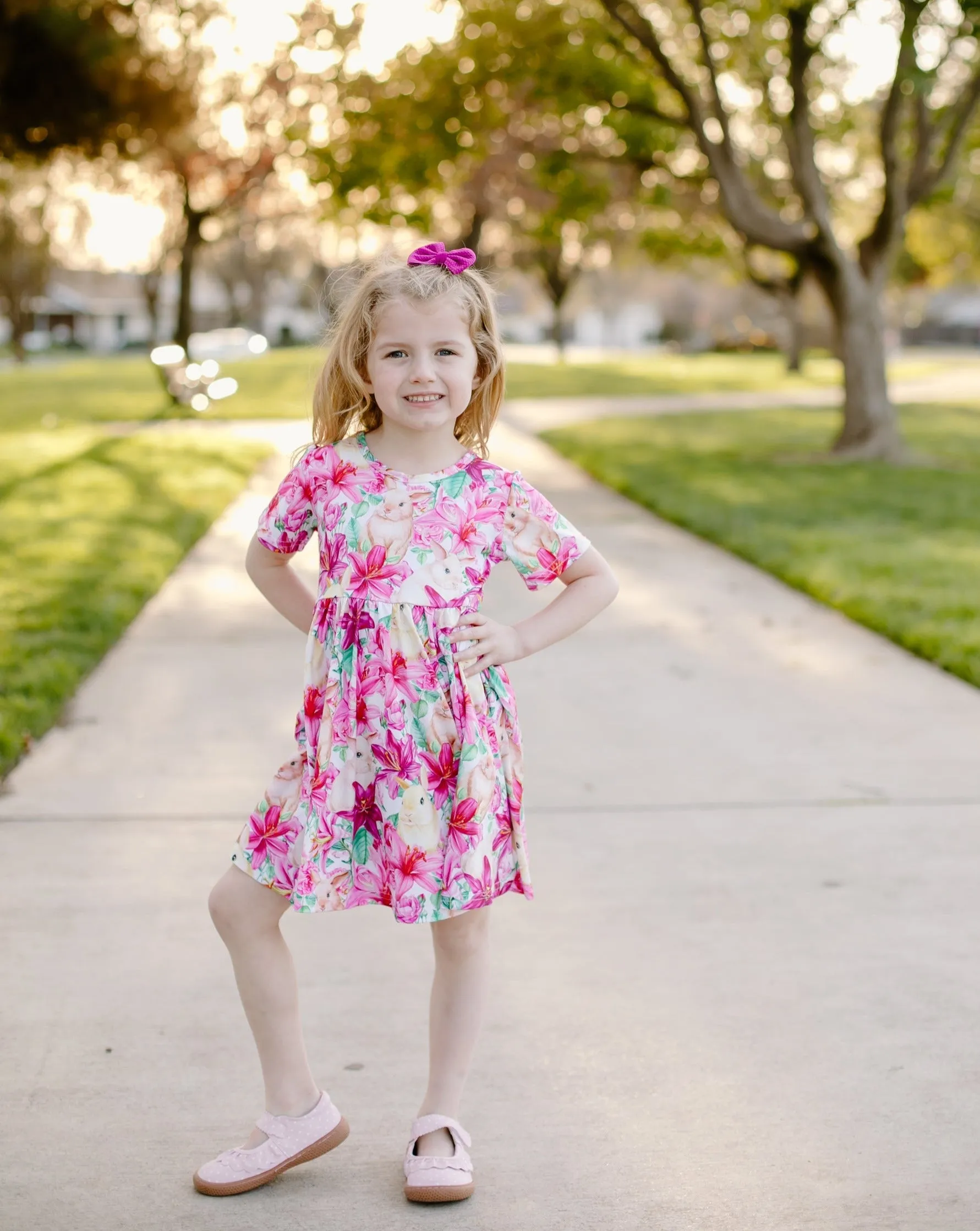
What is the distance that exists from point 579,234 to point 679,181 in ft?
20.8

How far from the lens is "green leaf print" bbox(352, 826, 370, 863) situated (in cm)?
238

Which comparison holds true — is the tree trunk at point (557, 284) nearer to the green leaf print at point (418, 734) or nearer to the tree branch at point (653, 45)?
the tree branch at point (653, 45)

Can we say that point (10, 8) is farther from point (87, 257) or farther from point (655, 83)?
point (87, 257)

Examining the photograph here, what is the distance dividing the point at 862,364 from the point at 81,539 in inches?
324

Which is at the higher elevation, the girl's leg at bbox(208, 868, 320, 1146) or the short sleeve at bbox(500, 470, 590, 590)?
the short sleeve at bbox(500, 470, 590, 590)

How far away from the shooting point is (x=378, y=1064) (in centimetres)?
285

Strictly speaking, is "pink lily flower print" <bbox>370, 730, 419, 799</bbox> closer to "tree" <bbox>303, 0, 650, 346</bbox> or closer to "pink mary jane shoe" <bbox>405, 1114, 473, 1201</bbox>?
"pink mary jane shoe" <bbox>405, 1114, 473, 1201</bbox>

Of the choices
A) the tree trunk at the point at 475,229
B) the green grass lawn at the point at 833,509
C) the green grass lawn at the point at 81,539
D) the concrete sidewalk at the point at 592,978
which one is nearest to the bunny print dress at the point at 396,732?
the concrete sidewalk at the point at 592,978

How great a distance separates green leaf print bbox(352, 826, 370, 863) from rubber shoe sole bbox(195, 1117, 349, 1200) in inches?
18.6

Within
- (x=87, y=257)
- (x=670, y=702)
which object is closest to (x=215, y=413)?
(x=670, y=702)

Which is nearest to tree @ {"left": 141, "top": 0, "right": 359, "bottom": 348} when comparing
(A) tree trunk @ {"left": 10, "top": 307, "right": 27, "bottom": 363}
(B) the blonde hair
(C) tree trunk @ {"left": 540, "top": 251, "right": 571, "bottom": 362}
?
(B) the blonde hair

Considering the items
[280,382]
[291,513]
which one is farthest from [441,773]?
[280,382]

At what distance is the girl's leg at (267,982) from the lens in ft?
7.75

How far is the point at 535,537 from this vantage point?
246 cm
